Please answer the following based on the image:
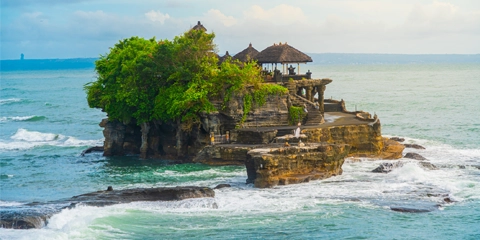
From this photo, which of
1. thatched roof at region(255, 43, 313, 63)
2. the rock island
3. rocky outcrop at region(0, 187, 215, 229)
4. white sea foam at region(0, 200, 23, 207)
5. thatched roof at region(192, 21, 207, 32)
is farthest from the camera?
thatched roof at region(192, 21, 207, 32)

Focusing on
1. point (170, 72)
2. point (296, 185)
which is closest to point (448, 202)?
point (296, 185)

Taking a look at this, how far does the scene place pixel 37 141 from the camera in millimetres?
63938

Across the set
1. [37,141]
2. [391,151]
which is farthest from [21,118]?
[391,151]

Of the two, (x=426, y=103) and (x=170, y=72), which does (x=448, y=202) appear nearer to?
(x=170, y=72)

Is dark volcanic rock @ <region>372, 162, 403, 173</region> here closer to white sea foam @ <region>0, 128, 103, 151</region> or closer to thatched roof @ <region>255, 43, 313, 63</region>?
thatched roof @ <region>255, 43, 313, 63</region>

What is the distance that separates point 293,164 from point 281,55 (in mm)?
13747

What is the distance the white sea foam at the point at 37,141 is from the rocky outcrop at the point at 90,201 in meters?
25.8

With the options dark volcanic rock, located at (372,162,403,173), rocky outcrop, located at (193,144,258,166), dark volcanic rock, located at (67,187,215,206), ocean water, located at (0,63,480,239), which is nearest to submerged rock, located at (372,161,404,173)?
dark volcanic rock, located at (372,162,403,173)

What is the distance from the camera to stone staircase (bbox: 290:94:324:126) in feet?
158

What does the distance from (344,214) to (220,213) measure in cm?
562

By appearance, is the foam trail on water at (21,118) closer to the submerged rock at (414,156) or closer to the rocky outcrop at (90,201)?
the submerged rock at (414,156)

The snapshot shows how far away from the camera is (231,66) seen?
47906mm

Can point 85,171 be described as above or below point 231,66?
below

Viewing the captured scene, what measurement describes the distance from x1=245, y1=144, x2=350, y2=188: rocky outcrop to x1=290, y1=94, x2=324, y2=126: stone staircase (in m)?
7.40
